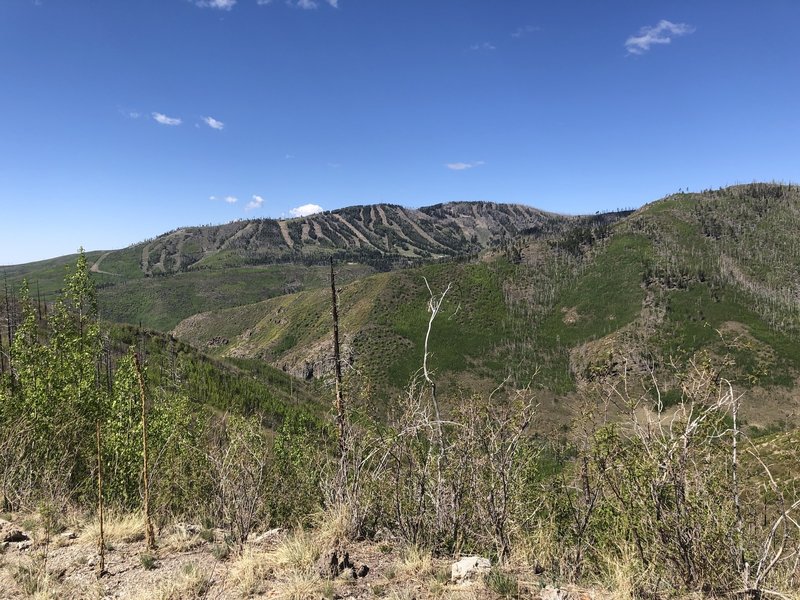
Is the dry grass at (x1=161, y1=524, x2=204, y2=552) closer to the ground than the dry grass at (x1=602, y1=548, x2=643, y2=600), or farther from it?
closer to the ground

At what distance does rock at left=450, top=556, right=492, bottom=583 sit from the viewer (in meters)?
7.10

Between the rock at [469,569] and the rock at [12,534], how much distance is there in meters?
8.81

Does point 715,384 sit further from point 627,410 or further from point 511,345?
point 511,345

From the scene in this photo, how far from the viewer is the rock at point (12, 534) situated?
9.22m

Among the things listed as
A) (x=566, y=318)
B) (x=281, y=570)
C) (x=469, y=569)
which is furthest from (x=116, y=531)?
(x=566, y=318)

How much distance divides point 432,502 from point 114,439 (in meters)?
15.9

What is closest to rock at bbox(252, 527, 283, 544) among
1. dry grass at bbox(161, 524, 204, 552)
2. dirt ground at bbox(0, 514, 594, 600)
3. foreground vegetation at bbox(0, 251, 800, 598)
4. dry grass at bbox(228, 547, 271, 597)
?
dirt ground at bbox(0, 514, 594, 600)

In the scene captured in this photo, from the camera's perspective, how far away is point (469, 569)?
722 centimetres

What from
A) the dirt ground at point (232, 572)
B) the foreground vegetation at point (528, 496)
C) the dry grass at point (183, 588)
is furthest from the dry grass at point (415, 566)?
the dry grass at point (183, 588)

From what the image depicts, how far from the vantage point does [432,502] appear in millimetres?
9094

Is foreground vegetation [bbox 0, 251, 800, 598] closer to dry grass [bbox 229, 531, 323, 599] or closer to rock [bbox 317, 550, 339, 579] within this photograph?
dry grass [bbox 229, 531, 323, 599]

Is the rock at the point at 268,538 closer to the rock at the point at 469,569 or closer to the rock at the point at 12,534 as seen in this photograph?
the rock at the point at 469,569

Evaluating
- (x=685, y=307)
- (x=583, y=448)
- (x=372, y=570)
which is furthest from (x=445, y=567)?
(x=685, y=307)

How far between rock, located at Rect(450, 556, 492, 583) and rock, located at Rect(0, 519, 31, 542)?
28.9ft
